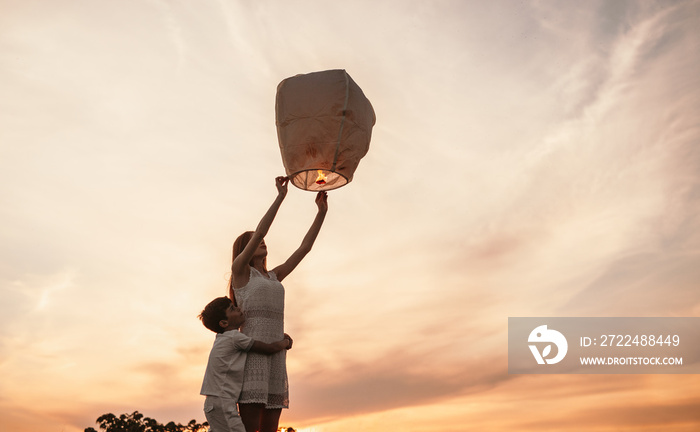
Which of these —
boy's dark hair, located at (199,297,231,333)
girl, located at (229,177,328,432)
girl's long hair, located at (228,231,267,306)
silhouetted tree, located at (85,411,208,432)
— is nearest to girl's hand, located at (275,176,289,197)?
girl, located at (229,177,328,432)

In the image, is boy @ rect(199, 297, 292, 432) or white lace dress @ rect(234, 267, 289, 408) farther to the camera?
white lace dress @ rect(234, 267, 289, 408)

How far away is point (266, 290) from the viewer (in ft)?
16.0

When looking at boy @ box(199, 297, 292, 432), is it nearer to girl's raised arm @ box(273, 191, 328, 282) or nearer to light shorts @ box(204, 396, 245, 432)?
light shorts @ box(204, 396, 245, 432)

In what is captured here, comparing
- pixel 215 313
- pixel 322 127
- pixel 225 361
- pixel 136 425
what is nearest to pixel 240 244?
pixel 215 313

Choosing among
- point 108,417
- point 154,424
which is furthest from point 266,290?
point 154,424

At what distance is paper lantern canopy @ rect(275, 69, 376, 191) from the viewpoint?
501 cm

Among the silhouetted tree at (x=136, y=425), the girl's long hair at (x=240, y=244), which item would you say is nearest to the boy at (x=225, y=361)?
the girl's long hair at (x=240, y=244)

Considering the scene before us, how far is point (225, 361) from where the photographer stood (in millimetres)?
4590

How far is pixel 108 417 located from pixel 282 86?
21.3 metres

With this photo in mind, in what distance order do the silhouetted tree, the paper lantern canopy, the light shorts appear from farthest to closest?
the silhouetted tree
the paper lantern canopy
the light shorts

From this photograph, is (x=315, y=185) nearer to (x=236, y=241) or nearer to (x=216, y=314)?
(x=236, y=241)

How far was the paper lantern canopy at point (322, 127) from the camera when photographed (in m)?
5.01

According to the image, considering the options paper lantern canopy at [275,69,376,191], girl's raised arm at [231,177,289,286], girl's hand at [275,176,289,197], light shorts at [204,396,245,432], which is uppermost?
paper lantern canopy at [275,69,376,191]

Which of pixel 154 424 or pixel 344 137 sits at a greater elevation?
pixel 344 137
